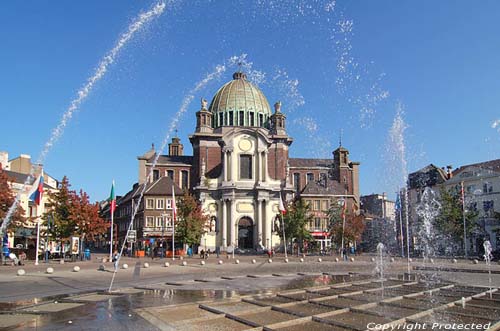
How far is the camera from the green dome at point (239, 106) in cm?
8475

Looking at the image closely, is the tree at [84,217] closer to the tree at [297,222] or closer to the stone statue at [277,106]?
the tree at [297,222]

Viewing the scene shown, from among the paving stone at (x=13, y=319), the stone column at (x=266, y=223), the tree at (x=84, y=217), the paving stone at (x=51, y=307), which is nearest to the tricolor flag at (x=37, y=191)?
the tree at (x=84, y=217)

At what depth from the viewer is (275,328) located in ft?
35.7

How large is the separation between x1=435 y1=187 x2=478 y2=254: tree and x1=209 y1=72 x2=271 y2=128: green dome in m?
37.8

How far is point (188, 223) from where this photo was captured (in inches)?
2421

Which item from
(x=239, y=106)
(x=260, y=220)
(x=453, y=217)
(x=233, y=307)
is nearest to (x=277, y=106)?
(x=239, y=106)

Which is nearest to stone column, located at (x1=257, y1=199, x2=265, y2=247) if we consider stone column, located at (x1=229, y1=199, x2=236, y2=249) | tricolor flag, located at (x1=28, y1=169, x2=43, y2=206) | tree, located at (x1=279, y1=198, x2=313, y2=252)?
stone column, located at (x1=229, y1=199, x2=236, y2=249)

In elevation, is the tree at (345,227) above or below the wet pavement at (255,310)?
above

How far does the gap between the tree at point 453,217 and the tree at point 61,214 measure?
46.1 metres

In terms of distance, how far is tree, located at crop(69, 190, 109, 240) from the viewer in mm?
47719

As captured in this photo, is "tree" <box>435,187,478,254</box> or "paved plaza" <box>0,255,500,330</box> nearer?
"paved plaza" <box>0,255,500,330</box>

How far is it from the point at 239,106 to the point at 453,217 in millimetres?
43445

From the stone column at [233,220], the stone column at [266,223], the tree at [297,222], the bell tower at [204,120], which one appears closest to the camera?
the tree at [297,222]

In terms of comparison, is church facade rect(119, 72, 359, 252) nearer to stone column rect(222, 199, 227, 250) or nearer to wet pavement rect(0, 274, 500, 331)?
stone column rect(222, 199, 227, 250)
